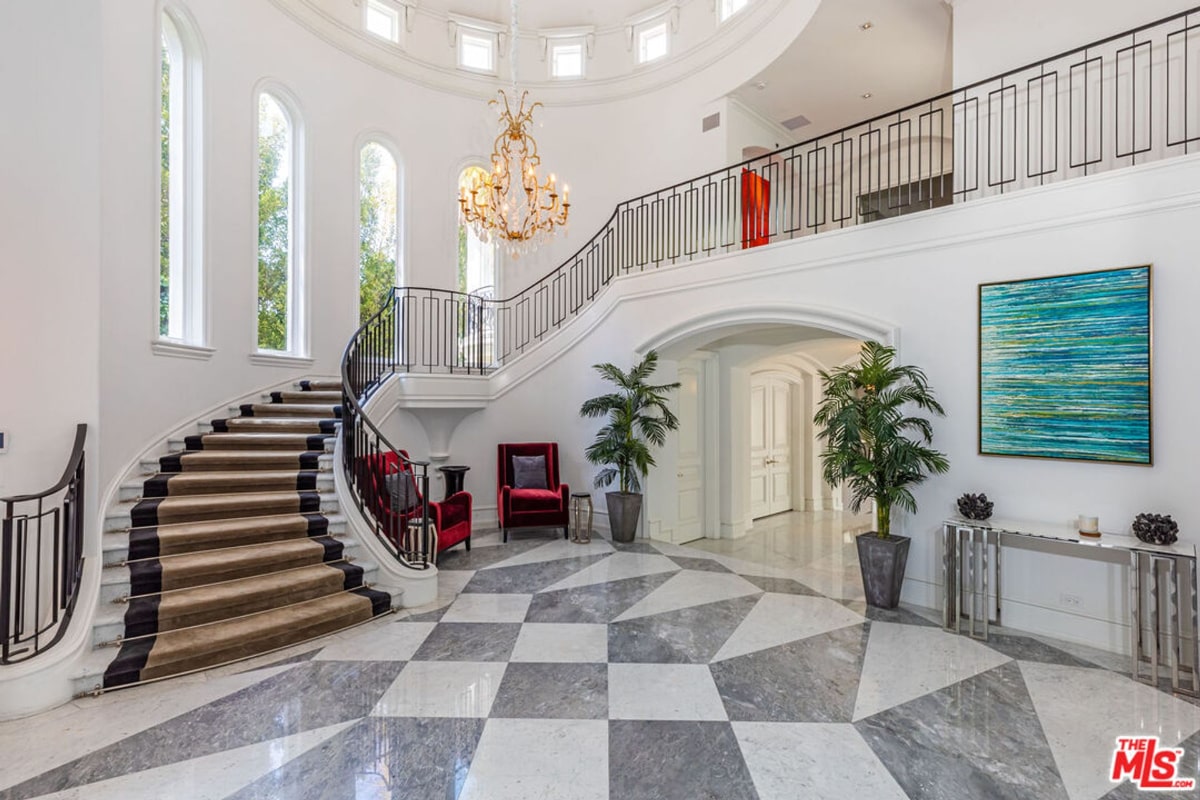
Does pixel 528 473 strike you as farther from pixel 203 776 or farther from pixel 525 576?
pixel 203 776

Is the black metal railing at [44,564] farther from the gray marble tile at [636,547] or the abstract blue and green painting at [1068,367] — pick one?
the abstract blue and green painting at [1068,367]

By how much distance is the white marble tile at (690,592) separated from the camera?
15.4 ft

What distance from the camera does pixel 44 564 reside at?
3514 millimetres

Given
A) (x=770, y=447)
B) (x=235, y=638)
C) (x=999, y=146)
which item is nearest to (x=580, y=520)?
(x=235, y=638)

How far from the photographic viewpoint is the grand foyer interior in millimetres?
3523

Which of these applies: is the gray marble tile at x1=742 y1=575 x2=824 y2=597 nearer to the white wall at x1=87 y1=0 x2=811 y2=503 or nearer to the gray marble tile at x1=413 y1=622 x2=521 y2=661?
the gray marble tile at x1=413 y1=622 x2=521 y2=661

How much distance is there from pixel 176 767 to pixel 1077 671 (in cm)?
510

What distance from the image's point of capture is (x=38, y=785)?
243 centimetres

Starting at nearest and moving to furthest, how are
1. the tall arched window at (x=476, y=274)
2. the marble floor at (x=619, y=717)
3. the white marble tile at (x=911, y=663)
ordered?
1. the marble floor at (x=619, y=717)
2. the white marble tile at (x=911, y=663)
3. the tall arched window at (x=476, y=274)

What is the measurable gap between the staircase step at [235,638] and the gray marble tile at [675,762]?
2301 millimetres

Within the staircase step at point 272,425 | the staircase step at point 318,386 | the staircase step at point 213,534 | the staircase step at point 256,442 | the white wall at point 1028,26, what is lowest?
the staircase step at point 213,534

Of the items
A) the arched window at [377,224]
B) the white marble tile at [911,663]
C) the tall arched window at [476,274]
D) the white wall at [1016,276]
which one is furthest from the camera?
the tall arched window at [476,274]

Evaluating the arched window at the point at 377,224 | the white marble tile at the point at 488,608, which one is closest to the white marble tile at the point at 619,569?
the white marble tile at the point at 488,608

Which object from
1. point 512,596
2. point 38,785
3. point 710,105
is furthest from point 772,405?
point 38,785
